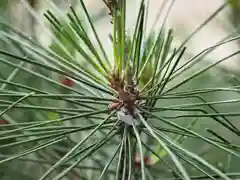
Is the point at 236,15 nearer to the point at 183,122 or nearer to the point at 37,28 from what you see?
the point at 183,122

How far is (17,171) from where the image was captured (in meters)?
0.56

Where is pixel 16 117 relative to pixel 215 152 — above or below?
above

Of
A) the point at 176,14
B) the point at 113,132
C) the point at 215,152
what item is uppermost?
the point at 176,14

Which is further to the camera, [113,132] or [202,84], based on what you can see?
[202,84]

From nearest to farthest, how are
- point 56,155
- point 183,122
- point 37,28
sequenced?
point 56,155, point 183,122, point 37,28

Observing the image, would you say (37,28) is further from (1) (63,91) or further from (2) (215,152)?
(2) (215,152)

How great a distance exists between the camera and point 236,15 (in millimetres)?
751

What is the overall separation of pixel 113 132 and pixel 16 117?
0.24 metres

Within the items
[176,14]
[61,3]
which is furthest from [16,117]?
[176,14]

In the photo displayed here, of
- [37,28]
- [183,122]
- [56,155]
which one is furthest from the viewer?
[37,28]

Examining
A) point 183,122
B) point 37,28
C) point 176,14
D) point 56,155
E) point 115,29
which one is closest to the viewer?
point 115,29

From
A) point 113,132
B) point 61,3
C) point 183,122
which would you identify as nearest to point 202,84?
point 183,122

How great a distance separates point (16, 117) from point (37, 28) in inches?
9.4

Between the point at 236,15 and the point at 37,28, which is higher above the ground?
the point at 37,28
